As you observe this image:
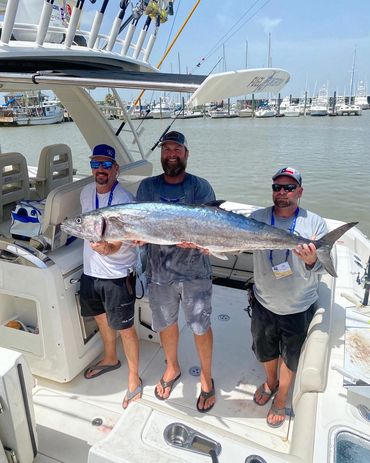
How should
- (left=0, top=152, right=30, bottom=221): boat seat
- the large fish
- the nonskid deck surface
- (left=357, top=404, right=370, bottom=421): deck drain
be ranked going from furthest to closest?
(left=0, top=152, right=30, bottom=221): boat seat, the nonskid deck surface, the large fish, (left=357, top=404, right=370, bottom=421): deck drain

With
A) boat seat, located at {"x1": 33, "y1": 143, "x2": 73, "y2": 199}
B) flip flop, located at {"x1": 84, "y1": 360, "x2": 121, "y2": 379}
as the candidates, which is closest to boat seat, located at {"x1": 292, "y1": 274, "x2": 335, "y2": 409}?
flip flop, located at {"x1": 84, "y1": 360, "x2": 121, "y2": 379}

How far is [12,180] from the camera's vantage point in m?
3.72

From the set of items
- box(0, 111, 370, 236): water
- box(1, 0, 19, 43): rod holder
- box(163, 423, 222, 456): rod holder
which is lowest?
box(0, 111, 370, 236): water

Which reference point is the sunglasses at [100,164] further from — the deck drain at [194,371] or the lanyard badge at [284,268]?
the deck drain at [194,371]

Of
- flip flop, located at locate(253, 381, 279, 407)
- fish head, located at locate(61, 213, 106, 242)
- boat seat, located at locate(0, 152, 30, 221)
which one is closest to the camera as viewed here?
fish head, located at locate(61, 213, 106, 242)

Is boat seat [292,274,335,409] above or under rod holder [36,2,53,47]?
under

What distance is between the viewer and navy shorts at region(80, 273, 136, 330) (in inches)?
95.1

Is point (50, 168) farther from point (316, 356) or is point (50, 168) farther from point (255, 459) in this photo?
point (255, 459)

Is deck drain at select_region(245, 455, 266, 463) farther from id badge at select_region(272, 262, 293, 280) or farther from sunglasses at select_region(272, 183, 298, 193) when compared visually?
sunglasses at select_region(272, 183, 298, 193)

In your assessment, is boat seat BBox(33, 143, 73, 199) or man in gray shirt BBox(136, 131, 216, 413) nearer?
man in gray shirt BBox(136, 131, 216, 413)

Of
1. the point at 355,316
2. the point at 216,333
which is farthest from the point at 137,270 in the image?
the point at 355,316

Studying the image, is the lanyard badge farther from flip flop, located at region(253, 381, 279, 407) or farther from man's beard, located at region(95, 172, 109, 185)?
man's beard, located at region(95, 172, 109, 185)

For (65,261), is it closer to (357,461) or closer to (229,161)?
(357,461)

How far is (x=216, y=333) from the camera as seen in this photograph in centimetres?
325
